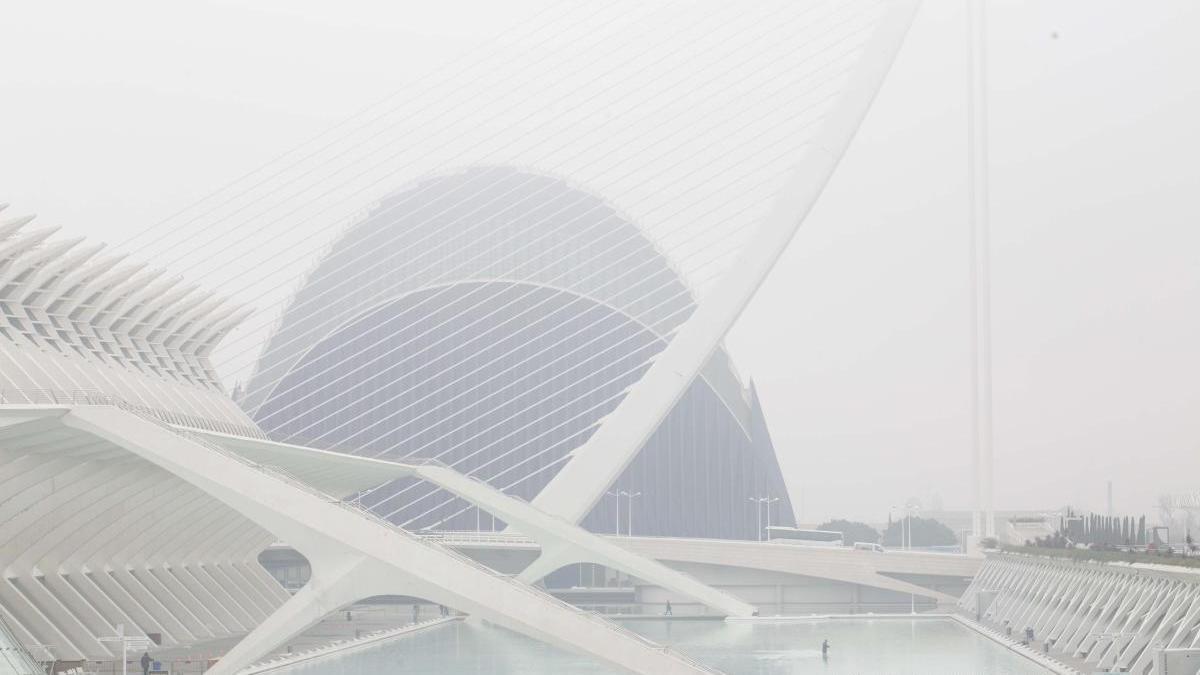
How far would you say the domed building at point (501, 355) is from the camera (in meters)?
66.5

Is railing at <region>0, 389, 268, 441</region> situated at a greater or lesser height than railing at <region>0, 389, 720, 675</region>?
greater

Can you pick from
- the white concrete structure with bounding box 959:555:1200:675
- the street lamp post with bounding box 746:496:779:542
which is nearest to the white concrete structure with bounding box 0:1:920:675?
the white concrete structure with bounding box 959:555:1200:675

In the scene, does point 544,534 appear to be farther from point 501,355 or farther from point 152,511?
point 501,355

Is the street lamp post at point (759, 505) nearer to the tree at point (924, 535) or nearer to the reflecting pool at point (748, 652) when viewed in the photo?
the reflecting pool at point (748, 652)

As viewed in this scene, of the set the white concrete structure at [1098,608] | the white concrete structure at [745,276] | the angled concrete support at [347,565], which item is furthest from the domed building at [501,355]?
the angled concrete support at [347,565]

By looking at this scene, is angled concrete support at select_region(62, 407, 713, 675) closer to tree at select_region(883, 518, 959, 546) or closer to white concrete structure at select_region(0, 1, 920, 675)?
white concrete structure at select_region(0, 1, 920, 675)

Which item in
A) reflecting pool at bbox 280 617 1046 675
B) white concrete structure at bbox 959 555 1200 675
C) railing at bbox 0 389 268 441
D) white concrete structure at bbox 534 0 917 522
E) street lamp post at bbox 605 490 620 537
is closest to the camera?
railing at bbox 0 389 268 441

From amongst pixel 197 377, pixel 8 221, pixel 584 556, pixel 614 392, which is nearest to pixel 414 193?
pixel 614 392

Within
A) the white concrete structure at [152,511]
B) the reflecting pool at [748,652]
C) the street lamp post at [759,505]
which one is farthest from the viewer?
the street lamp post at [759,505]

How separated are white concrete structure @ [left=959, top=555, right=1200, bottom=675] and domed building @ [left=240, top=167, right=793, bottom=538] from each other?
2281cm

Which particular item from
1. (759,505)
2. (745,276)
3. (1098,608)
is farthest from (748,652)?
(759,505)

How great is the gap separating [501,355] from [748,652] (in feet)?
113

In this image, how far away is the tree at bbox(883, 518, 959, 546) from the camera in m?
106

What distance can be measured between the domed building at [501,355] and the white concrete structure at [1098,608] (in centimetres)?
2281
